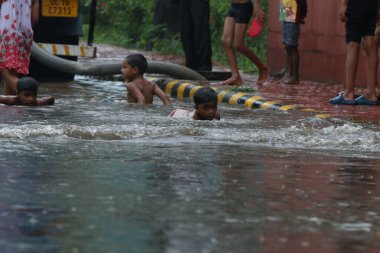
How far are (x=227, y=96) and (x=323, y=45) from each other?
359cm

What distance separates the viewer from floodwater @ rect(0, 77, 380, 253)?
545 cm

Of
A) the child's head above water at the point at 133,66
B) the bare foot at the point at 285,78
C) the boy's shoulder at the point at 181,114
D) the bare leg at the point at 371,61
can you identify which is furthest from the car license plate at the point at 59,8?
the boy's shoulder at the point at 181,114

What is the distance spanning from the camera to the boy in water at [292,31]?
17000mm

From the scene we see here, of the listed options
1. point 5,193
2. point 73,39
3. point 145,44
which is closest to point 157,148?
point 5,193

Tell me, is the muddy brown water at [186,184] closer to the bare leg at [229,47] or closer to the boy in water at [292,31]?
the bare leg at [229,47]

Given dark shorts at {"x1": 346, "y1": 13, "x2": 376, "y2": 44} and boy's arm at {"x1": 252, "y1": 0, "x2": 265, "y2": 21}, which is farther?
boy's arm at {"x1": 252, "y1": 0, "x2": 265, "y2": 21}

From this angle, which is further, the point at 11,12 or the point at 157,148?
the point at 11,12

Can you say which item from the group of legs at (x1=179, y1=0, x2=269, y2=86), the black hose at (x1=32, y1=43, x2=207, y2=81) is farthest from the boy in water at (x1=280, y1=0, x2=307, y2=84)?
the black hose at (x1=32, y1=43, x2=207, y2=81)

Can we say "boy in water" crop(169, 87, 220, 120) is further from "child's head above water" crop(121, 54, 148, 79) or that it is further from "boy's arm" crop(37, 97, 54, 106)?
"child's head above water" crop(121, 54, 148, 79)

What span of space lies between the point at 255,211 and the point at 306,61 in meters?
12.2

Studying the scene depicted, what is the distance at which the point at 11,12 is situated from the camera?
13367 mm

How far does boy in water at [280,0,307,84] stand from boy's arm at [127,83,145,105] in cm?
431

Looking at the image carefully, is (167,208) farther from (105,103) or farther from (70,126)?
(105,103)

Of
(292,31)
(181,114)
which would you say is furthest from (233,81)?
(181,114)
